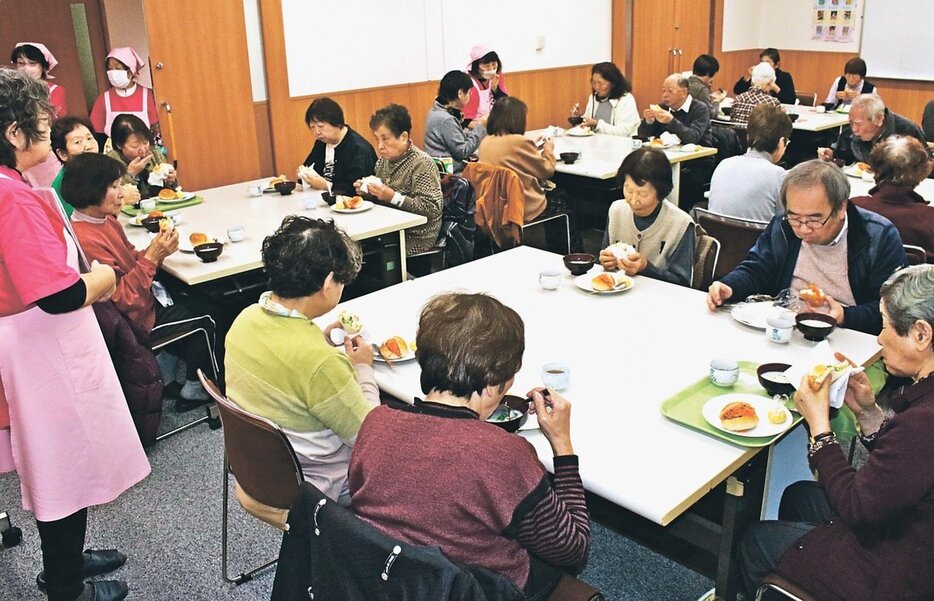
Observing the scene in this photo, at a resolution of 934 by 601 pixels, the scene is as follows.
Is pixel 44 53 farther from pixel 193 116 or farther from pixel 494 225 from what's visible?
pixel 494 225

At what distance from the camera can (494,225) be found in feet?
14.7

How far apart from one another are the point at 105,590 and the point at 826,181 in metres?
2.46

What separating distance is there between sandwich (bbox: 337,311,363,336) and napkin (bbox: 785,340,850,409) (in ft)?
3.95

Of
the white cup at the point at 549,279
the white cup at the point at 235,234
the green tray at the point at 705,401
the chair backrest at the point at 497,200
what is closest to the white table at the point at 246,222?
the white cup at the point at 235,234

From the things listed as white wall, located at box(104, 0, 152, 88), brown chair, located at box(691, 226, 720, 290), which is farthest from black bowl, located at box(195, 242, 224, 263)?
white wall, located at box(104, 0, 152, 88)

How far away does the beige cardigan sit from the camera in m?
4.64

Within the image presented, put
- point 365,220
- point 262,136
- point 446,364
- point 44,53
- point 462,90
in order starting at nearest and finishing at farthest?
point 446,364
point 365,220
point 462,90
point 44,53
point 262,136

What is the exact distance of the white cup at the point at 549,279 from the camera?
2.87 m

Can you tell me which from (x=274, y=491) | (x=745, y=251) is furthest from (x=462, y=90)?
(x=274, y=491)

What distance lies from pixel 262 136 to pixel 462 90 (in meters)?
1.84

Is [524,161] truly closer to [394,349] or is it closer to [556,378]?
[394,349]

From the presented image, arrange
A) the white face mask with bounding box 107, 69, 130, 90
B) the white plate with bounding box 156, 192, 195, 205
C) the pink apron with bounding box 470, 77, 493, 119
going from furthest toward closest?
the pink apron with bounding box 470, 77, 493, 119 < the white face mask with bounding box 107, 69, 130, 90 < the white plate with bounding box 156, 192, 195, 205

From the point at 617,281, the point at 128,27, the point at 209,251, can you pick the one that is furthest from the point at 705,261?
the point at 128,27

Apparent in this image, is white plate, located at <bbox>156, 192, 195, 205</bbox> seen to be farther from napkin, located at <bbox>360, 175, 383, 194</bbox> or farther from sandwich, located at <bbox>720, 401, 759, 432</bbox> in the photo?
sandwich, located at <bbox>720, 401, 759, 432</bbox>
